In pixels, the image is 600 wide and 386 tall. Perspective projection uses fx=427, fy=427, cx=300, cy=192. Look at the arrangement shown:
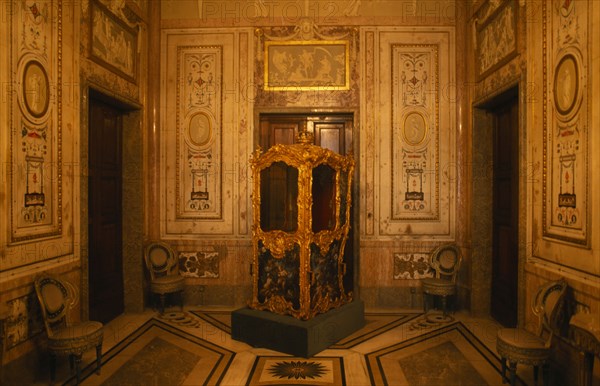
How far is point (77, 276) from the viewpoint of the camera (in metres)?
4.32

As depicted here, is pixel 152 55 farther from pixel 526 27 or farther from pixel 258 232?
pixel 526 27

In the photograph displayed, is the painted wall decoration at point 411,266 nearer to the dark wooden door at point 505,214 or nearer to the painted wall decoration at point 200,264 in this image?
the dark wooden door at point 505,214

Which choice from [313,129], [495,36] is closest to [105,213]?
[313,129]

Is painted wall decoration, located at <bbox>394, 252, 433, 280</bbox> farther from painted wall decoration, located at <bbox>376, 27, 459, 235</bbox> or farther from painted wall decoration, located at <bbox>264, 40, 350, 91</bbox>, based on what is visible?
painted wall decoration, located at <bbox>264, 40, 350, 91</bbox>

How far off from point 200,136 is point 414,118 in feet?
10.0

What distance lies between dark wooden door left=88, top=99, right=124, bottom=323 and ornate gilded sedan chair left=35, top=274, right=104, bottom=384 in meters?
1.28

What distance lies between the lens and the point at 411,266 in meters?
6.00

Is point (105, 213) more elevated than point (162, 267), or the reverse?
point (105, 213)

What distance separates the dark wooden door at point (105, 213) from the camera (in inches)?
200

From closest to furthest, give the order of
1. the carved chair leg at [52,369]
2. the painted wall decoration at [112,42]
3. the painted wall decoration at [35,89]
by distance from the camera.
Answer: the carved chair leg at [52,369]
the painted wall decoration at [35,89]
the painted wall decoration at [112,42]

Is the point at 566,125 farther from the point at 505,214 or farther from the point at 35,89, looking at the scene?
the point at 35,89

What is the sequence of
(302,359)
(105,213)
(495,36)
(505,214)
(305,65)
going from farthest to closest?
(305,65) → (105,213) → (505,214) → (495,36) → (302,359)

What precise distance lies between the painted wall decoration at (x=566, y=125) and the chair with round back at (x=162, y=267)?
433 centimetres

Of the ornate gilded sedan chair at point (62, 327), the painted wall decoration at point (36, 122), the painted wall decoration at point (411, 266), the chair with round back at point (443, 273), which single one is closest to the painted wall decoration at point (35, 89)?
the painted wall decoration at point (36, 122)
